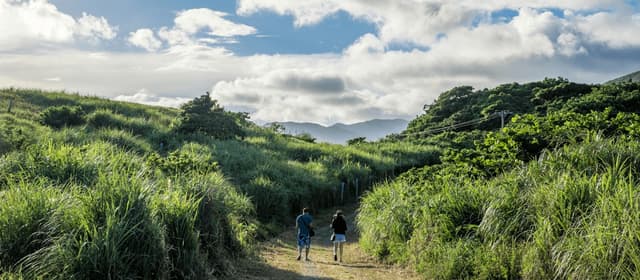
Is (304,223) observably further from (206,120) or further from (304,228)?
(206,120)

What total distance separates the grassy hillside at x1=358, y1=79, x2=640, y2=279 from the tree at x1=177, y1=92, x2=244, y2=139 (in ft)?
78.2

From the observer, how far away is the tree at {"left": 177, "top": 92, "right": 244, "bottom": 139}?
38.7 meters

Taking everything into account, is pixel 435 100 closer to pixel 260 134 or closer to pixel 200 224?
pixel 260 134

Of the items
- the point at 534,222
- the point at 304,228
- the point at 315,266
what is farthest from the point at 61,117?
the point at 534,222

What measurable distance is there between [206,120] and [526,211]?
108 ft

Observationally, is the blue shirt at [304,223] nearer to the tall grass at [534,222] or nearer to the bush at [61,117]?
the tall grass at [534,222]

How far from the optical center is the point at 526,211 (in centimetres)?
986

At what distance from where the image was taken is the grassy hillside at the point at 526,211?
304 inches

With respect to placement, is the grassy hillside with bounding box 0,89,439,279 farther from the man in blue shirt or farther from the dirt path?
the man in blue shirt

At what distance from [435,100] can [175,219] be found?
68.3 meters

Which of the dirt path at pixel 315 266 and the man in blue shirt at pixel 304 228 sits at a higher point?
the man in blue shirt at pixel 304 228

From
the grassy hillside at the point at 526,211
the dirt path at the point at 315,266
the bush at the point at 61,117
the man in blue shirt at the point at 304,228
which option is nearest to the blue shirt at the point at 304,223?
the man in blue shirt at the point at 304,228

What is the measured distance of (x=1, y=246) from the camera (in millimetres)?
7449

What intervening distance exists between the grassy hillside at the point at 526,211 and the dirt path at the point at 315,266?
50cm
